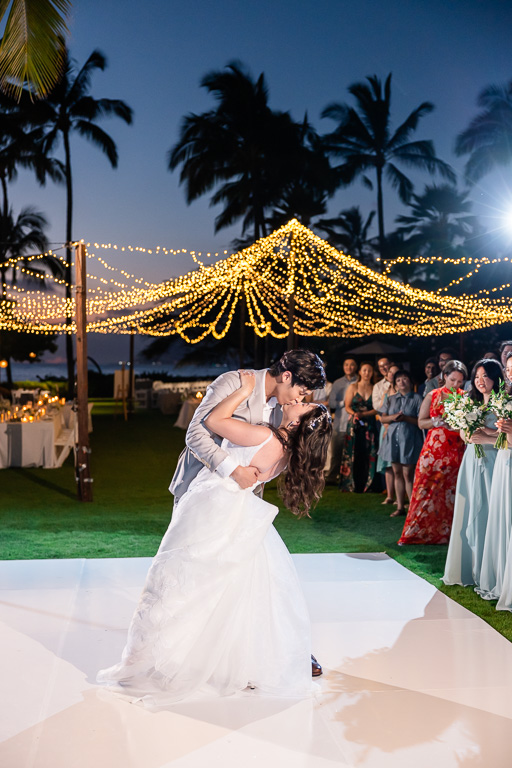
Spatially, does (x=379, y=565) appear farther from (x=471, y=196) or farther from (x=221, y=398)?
(x=471, y=196)

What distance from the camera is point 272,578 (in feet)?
11.6

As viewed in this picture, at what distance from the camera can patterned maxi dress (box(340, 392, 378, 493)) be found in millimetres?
9461

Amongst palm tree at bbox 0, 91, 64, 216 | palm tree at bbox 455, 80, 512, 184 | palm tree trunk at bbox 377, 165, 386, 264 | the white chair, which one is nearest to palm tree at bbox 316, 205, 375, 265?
palm tree trunk at bbox 377, 165, 386, 264

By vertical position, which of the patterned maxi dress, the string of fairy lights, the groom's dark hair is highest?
the string of fairy lights

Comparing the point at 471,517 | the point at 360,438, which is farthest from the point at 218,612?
the point at 360,438

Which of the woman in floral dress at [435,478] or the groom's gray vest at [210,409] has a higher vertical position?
the groom's gray vest at [210,409]

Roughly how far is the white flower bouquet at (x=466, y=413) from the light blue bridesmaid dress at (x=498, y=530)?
24 centimetres

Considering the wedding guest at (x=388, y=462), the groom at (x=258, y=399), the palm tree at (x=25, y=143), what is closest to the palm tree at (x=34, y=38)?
the wedding guest at (x=388, y=462)

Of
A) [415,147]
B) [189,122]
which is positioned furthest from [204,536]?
[415,147]

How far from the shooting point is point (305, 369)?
3.43 meters

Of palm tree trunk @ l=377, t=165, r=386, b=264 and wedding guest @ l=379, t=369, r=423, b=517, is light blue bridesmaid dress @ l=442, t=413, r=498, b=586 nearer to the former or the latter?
wedding guest @ l=379, t=369, r=423, b=517

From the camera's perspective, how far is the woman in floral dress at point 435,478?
6.50 meters

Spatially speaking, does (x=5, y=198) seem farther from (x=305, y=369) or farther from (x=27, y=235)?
(x=305, y=369)

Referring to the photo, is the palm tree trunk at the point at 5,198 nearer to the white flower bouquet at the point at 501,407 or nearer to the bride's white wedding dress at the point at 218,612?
the white flower bouquet at the point at 501,407
